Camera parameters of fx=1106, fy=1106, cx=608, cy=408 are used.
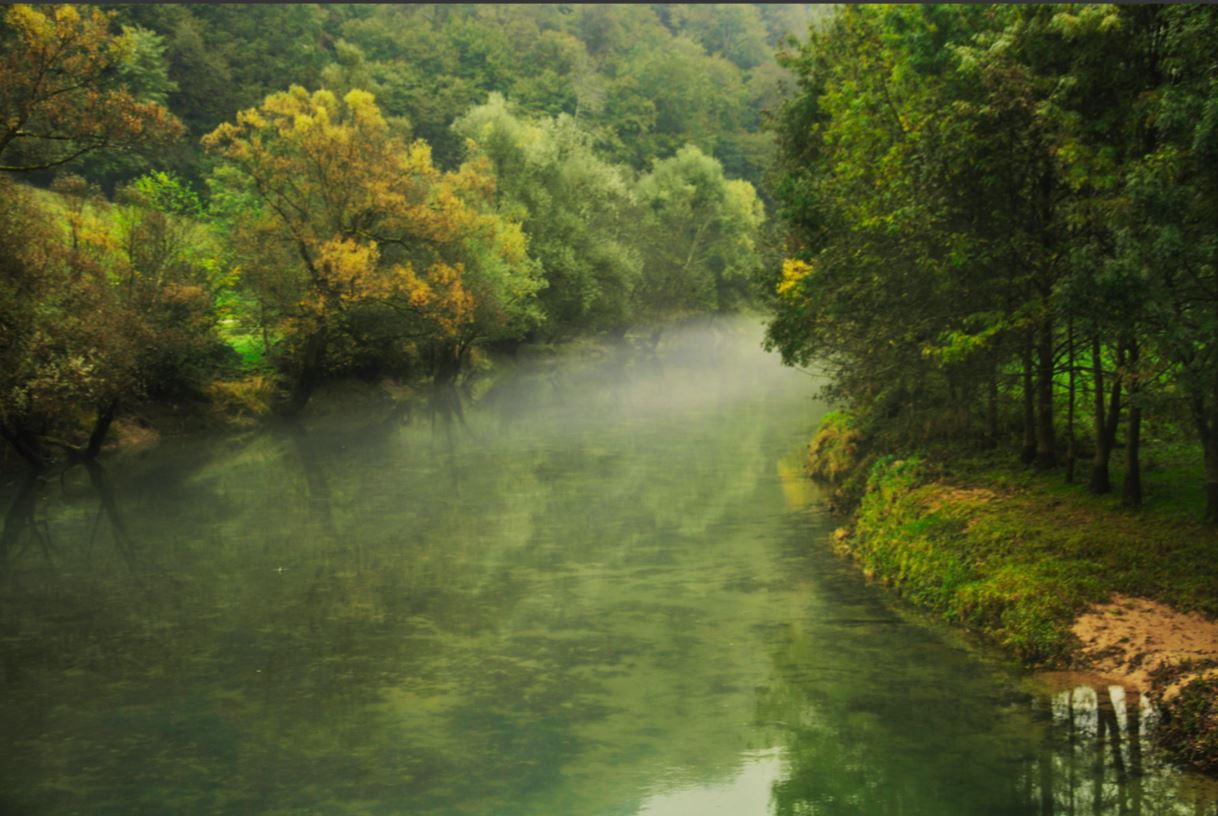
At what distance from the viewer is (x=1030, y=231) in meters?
20.4

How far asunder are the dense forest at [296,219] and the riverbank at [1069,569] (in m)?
21.3

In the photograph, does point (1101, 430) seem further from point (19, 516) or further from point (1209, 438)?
point (19, 516)

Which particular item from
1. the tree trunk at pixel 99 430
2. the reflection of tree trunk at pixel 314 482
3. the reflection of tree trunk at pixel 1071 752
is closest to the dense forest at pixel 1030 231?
the reflection of tree trunk at pixel 1071 752

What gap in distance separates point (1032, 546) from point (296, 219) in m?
37.3

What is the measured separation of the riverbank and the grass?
2 centimetres

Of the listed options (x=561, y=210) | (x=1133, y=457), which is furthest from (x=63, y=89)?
(x=561, y=210)

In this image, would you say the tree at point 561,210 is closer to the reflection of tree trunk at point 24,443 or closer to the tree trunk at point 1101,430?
the reflection of tree trunk at point 24,443

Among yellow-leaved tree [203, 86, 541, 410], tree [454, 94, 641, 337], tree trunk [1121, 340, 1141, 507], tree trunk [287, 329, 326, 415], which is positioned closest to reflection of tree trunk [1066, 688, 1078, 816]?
tree trunk [1121, 340, 1141, 507]

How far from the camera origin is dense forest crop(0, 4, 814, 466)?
96.6ft

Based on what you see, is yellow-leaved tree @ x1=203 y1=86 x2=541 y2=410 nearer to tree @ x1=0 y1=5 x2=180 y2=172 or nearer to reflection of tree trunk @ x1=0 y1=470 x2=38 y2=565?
reflection of tree trunk @ x1=0 y1=470 x2=38 y2=565

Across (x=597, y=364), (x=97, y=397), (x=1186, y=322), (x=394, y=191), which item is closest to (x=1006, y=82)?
(x=1186, y=322)

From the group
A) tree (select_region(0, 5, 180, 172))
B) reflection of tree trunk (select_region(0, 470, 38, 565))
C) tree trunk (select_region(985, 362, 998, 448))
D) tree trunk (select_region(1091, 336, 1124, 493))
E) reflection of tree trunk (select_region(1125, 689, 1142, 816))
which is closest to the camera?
reflection of tree trunk (select_region(1125, 689, 1142, 816))

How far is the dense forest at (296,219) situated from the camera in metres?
29.4

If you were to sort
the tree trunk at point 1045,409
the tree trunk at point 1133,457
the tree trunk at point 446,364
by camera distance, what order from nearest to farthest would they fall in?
1. the tree trunk at point 1133,457
2. the tree trunk at point 1045,409
3. the tree trunk at point 446,364
